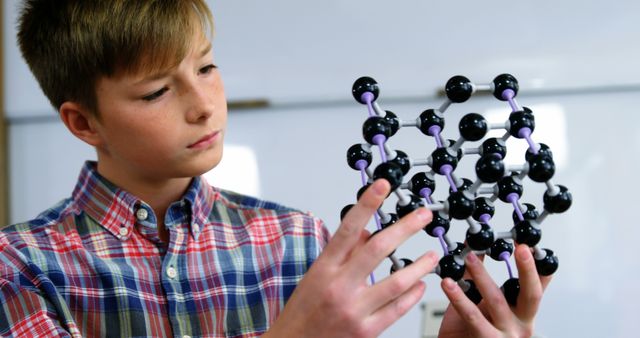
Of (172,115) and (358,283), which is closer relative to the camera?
(358,283)

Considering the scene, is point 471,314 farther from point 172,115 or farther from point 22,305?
point 22,305

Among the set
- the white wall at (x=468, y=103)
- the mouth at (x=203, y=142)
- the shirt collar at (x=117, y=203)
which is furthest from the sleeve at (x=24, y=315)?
the white wall at (x=468, y=103)

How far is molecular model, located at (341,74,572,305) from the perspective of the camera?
0.62 m

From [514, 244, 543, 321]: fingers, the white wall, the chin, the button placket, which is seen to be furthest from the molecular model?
the white wall

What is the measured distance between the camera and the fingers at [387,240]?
1.95 feet

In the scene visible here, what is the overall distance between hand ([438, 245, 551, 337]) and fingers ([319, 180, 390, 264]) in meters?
0.10

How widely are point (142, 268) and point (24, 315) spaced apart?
140 mm

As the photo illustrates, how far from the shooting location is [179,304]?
875mm

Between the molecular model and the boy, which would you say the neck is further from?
the molecular model

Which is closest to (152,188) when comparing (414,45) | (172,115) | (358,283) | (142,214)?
(142,214)

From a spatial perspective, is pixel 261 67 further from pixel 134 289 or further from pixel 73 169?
pixel 134 289

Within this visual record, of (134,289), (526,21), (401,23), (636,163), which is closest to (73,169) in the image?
(401,23)

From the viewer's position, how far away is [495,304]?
2.27ft

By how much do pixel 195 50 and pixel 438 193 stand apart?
786mm
